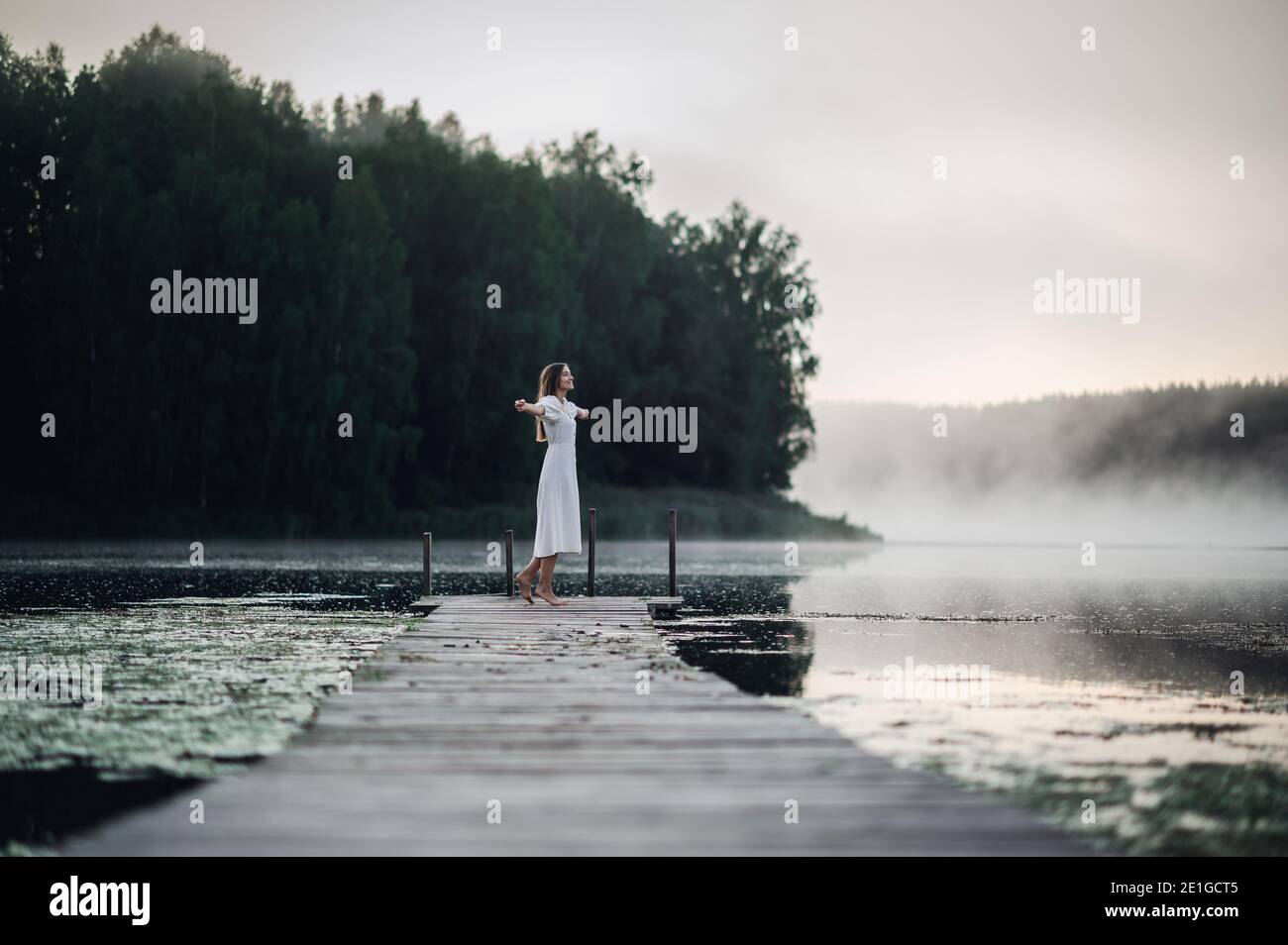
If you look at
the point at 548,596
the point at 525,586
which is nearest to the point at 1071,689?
the point at 548,596

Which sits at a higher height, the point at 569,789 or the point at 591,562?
the point at 591,562

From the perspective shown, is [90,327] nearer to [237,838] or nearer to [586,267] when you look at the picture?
[586,267]

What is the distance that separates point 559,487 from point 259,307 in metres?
34.5

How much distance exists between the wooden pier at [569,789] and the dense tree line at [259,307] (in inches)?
1484

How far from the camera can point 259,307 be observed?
150 ft

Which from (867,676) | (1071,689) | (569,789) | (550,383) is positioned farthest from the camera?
(550,383)

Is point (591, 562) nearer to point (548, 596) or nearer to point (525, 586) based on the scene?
point (525, 586)

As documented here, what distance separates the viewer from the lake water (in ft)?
22.4

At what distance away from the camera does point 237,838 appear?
5.16 metres

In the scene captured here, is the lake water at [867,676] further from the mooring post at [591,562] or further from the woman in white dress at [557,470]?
the woman in white dress at [557,470]

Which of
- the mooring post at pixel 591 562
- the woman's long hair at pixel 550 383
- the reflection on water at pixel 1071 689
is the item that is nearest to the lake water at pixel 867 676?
the reflection on water at pixel 1071 689

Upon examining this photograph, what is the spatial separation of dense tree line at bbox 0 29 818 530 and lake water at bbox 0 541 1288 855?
18920 mm

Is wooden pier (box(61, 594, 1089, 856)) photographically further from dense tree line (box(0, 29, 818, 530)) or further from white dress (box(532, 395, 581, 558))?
dense tree line (box(0, 29, 818, 530))
